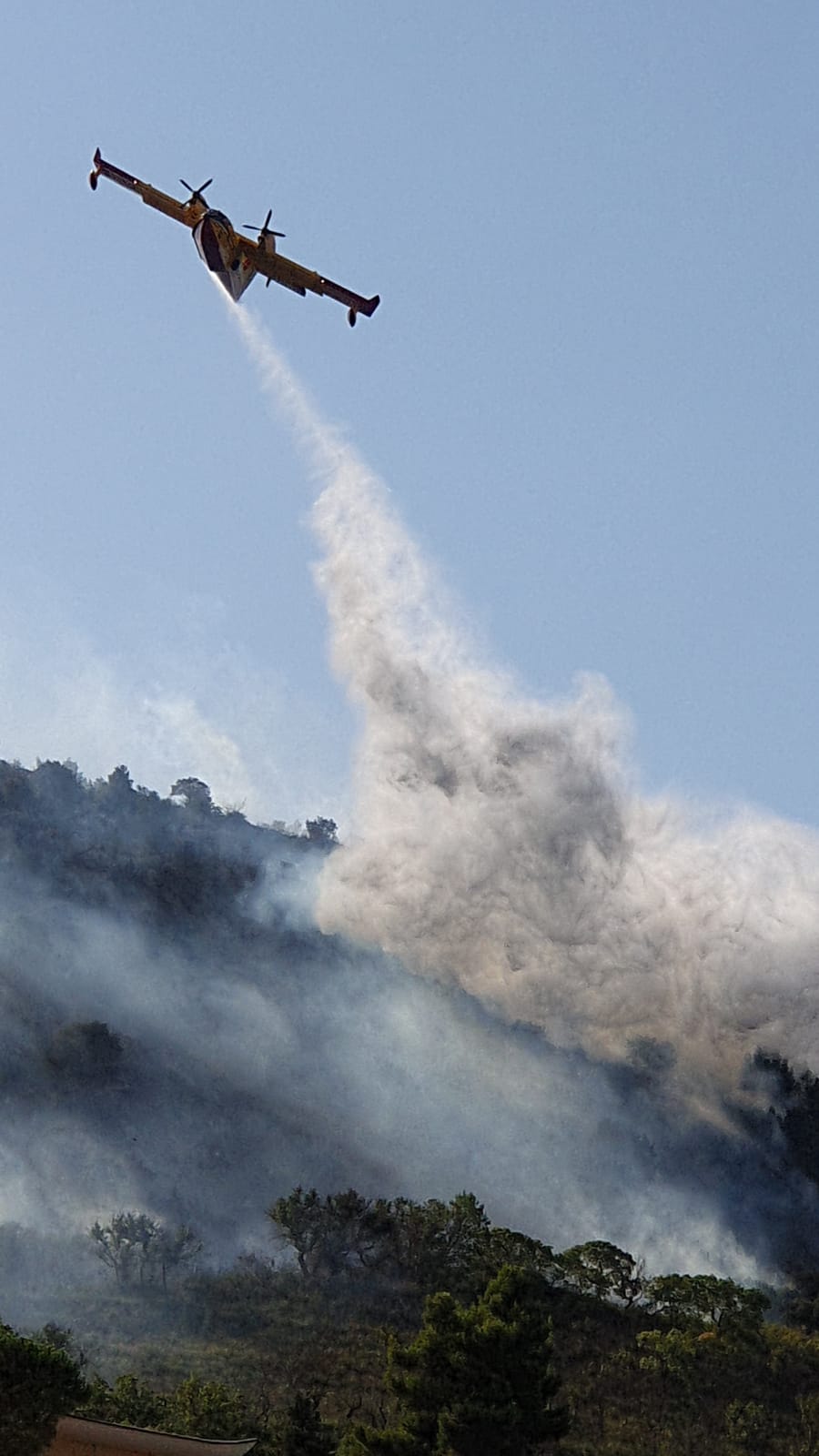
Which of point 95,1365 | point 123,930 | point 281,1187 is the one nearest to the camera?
point 95,1365

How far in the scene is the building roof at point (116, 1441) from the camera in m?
44.1

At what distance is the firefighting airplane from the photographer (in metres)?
80.4

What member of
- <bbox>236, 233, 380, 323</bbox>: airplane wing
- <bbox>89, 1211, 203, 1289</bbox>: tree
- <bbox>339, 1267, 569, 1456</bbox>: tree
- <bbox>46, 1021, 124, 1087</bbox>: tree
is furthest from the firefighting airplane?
<bbox>46, 1021, 124, 1087</bbox>: tree

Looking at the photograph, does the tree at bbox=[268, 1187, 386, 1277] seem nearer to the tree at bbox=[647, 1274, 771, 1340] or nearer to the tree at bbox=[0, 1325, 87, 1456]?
the tree at bbox=[647, 1274, 771, 1340]

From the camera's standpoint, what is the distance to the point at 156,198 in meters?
83.9

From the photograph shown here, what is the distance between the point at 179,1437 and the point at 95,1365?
174 ft

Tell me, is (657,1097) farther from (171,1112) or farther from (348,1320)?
(348,1320)

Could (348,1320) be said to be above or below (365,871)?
below

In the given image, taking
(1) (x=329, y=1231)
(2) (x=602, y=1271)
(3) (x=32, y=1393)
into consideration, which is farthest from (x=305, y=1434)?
(1) (x=329, y=1231)

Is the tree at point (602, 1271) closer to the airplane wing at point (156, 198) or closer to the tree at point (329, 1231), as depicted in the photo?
the tree at point (329, 1231)

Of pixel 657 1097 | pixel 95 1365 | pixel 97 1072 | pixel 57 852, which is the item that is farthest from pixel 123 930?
pixel 95 1365

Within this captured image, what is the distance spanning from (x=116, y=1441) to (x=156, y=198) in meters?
62.7

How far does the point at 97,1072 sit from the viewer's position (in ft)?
511

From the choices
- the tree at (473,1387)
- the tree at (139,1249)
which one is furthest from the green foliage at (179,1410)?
the tree at (139,1249)
